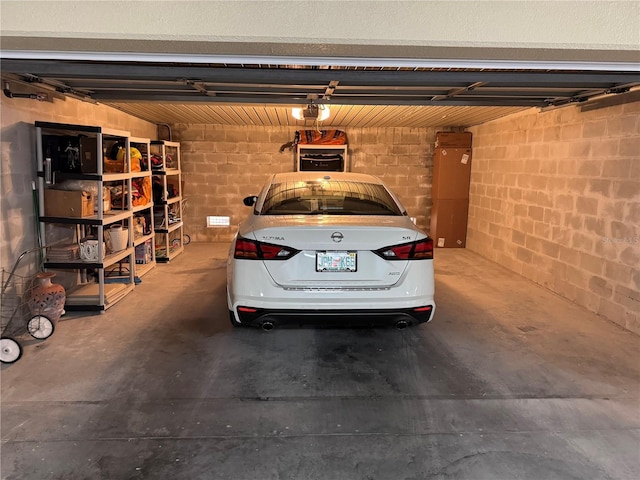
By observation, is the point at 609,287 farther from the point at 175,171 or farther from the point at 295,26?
the point at 175,171

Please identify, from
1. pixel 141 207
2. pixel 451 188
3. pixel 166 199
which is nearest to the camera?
pixel 141 207

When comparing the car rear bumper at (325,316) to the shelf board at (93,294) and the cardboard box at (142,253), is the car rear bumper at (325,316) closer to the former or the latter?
the shelf board at (93,294)

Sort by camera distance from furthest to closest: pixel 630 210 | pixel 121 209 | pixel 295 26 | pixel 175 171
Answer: pixel 175 171, pixel 121 209, pixel 630 210, pixel 295 26

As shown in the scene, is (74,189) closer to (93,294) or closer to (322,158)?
(93,294)

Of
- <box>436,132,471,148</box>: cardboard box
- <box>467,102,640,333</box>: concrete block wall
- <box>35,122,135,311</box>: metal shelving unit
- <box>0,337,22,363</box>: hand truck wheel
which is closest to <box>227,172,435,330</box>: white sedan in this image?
<box>0,337,22,363</box>: hand truck wheel

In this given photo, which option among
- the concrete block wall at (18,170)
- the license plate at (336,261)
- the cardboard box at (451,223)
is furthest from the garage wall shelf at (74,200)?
the cardboard box at (451,223)

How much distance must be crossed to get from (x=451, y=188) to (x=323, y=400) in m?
5.80

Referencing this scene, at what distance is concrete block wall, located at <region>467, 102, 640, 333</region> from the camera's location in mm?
4020

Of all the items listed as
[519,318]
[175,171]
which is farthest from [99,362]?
[175,171]

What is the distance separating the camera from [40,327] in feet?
11.6

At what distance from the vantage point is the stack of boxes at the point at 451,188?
7613 mm

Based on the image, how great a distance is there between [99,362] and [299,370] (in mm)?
1442

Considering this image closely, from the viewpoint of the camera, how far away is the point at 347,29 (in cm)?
192

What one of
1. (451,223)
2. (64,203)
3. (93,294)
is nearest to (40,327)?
(93,294)
